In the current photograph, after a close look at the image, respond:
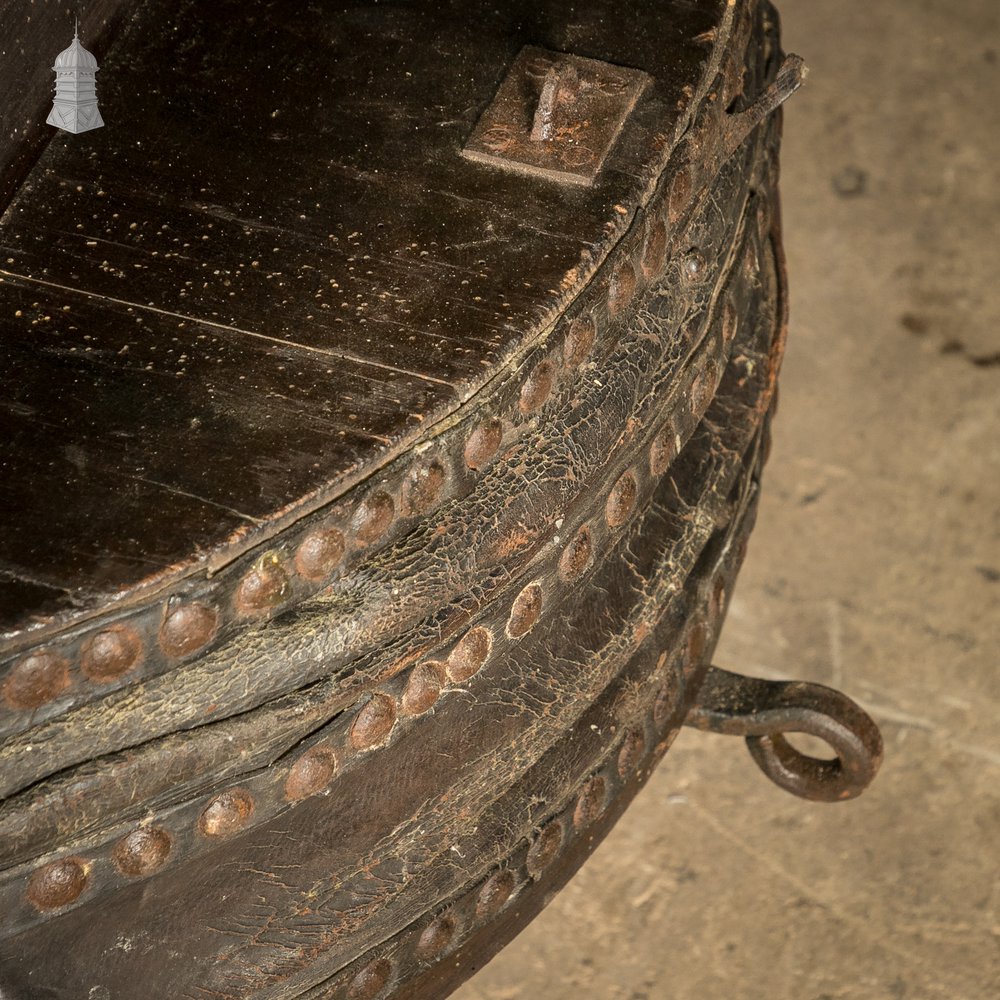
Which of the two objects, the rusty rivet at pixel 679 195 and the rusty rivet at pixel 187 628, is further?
the rusty rivet at pixel 679 195

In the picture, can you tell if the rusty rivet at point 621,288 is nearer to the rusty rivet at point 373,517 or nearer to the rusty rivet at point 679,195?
the rusty rivet at point 679,195

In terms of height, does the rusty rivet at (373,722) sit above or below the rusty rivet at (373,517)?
below

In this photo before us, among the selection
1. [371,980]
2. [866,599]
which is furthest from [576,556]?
[866,599]

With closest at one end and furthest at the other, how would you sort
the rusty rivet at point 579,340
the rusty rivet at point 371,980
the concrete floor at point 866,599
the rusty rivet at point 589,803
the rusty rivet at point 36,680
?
the rusty rivet at point 36,680
the rusty rivet at point 579,340
the rusty rivet at point 371,980
the rusty rivet at point 589,803
the concrete floor at point 866,599

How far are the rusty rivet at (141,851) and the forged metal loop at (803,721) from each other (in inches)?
24.3

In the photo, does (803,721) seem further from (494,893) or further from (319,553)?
(319,553)

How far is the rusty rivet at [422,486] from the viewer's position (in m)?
1.08

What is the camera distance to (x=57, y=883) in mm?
1047

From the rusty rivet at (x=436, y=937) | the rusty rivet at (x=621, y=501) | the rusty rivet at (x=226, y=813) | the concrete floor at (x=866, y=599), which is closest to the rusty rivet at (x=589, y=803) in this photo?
the rusty rivet at (x=436, y=937)

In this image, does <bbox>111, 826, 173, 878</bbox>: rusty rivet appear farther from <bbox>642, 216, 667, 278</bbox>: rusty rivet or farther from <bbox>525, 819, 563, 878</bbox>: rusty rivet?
<bbox>642, 216, 667, 278</bbox>: rusty rivet

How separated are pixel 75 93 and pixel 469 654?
1.69ft

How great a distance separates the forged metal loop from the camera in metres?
1.51

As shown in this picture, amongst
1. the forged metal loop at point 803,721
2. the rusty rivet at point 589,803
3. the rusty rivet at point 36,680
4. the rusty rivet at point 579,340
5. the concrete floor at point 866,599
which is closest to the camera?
the rusty rivet at point 36,680

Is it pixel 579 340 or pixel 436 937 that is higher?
pixel 579 340
